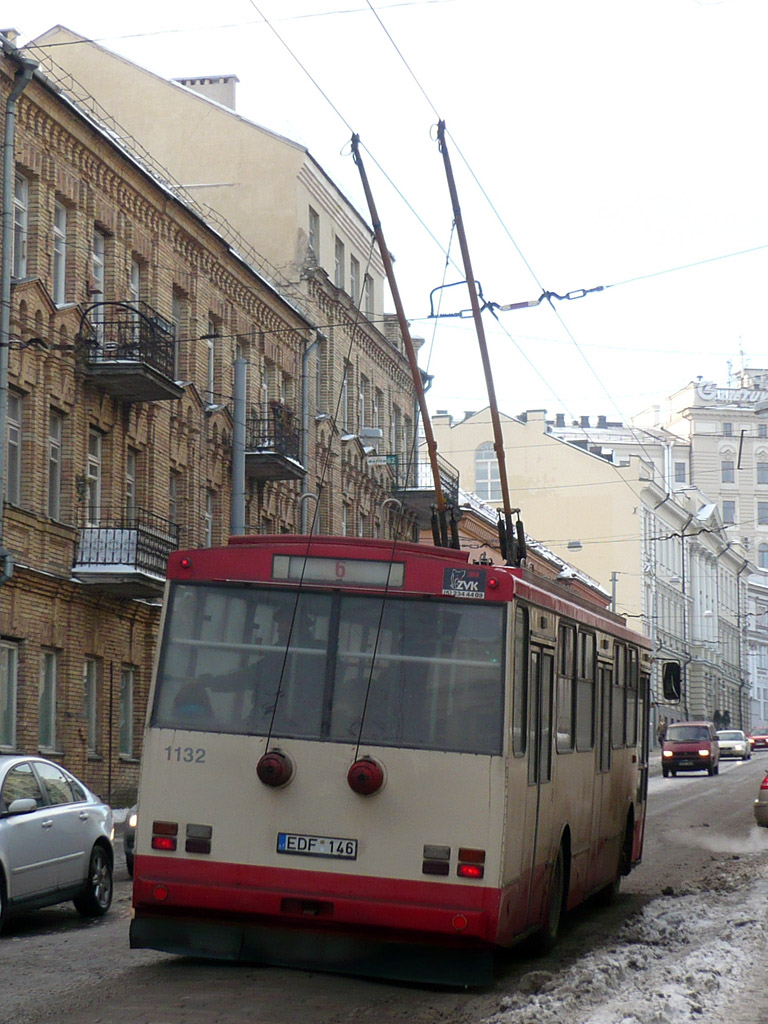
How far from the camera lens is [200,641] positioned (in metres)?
9.80

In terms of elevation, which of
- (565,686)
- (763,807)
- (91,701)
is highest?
(565,686)

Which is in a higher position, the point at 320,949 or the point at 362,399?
the point at 362,399

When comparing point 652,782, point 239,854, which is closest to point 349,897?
point 239,854

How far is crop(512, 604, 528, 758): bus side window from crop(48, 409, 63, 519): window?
16953mm

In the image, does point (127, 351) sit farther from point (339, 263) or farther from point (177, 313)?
point (339, 263)

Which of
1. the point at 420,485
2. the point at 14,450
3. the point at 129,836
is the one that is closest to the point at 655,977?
the point at 129,836

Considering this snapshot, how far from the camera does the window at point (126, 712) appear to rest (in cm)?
2880

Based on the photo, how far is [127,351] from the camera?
89.4ft

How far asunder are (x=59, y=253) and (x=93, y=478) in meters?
3.70

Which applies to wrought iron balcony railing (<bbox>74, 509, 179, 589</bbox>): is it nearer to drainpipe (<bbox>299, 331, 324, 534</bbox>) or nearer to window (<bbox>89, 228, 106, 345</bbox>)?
window (<bbox>89, 228, 106, 345</bbox>)

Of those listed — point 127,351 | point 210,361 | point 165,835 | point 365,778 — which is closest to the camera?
point 365,778

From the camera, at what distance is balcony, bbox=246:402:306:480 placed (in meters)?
33.9

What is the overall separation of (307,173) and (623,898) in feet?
90.8

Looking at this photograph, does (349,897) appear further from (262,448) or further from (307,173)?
(307,173)
